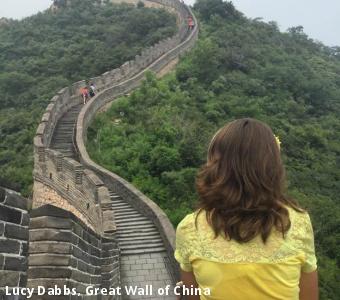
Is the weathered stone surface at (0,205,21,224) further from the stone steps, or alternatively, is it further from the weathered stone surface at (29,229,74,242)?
the stone steps

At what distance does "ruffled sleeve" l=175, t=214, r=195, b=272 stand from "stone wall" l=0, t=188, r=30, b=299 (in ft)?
4.13

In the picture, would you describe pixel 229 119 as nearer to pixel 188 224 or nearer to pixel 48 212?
pixel 48 212

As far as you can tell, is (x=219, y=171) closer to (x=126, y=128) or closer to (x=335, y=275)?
(x=335, y=275)

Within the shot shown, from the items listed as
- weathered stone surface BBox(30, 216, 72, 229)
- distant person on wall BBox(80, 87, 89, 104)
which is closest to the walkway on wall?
weathered stone surface BBox(30, 216, 72, 229)

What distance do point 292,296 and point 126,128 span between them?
49.2ft

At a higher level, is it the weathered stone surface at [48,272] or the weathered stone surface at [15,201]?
the weathered stone surface at [15,201]

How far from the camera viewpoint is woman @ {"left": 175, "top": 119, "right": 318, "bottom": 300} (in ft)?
8.00

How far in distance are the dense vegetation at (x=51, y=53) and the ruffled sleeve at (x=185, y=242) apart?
12.4 meters

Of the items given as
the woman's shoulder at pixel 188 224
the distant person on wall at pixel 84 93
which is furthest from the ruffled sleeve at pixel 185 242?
the distant person on wall at pixel 84 93

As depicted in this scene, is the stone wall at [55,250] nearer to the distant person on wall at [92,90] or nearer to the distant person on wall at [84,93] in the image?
the distant person on wall at [84,93]

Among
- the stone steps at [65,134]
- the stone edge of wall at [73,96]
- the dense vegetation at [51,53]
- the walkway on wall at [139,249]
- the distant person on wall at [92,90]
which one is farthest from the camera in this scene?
the distant person on wall at [92,90]

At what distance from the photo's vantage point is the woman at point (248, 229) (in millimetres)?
2439

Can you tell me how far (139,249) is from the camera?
10.9 meters

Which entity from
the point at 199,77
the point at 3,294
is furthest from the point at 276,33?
the point at 3,294
